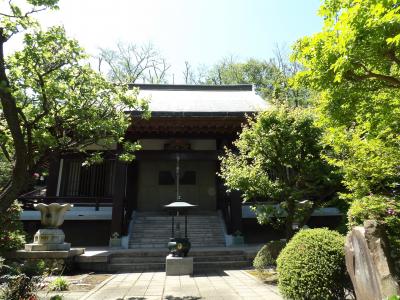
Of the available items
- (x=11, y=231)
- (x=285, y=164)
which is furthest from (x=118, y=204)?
(x=285, y=164)

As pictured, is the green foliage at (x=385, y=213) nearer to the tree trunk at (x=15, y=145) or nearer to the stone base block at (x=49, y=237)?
the tree trunk at (x=15, y=145)

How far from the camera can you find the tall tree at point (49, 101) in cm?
563

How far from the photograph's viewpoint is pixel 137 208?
1583cm

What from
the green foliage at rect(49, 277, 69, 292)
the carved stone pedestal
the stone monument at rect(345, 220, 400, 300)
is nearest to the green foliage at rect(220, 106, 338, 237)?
the stone monument at rect(345, 220, 400, 300)

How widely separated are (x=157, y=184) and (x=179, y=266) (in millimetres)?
7182

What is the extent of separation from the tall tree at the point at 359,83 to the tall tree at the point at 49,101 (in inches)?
180

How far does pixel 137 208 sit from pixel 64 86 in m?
10.1

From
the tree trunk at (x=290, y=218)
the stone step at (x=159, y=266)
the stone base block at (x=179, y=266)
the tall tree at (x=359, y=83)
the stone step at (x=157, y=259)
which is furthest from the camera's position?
the stone step at (x=157, y=259)

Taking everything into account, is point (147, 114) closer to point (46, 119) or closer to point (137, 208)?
point (46, 119)

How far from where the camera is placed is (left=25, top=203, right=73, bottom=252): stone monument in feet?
32.9

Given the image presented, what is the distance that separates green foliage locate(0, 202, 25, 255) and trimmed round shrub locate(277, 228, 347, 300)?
8749 millimetres

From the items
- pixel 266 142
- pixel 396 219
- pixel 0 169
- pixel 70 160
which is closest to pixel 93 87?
pixel 266 142

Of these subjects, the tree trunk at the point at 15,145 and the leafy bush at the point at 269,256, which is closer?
the tree trunk at the point at 15,145

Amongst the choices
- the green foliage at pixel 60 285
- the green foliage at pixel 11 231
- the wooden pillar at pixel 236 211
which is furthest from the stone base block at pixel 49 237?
the wooden pillar at pixel 236 211
